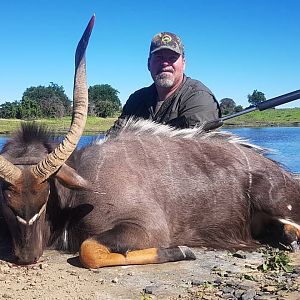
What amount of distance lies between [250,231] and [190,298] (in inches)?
88.4

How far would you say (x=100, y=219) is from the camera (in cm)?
545

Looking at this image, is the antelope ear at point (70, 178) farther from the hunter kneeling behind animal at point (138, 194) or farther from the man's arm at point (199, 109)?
the man's arm at point (199, 109)

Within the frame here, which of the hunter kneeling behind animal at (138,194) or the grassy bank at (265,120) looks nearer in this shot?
the hunter kneeling behind animal at (138,194)

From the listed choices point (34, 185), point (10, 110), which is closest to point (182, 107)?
point (34, 185)

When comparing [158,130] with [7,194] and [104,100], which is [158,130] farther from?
[104,100]

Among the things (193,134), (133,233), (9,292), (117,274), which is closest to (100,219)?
Answer: (133,233)

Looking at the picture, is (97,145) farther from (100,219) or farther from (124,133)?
(100,219)

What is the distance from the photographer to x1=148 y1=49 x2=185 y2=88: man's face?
7.97 m

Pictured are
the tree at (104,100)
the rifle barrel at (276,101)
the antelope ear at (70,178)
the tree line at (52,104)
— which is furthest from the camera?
the tree at (104,100)

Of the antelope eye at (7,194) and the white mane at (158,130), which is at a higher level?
the white mane at (158,130)

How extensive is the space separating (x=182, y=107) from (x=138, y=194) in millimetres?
2378

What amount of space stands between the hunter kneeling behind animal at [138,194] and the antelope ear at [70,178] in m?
0.01

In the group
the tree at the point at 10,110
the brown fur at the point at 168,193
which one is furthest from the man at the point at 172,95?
the tree at the point at 10,110

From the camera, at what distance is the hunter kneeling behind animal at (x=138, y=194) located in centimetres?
501
